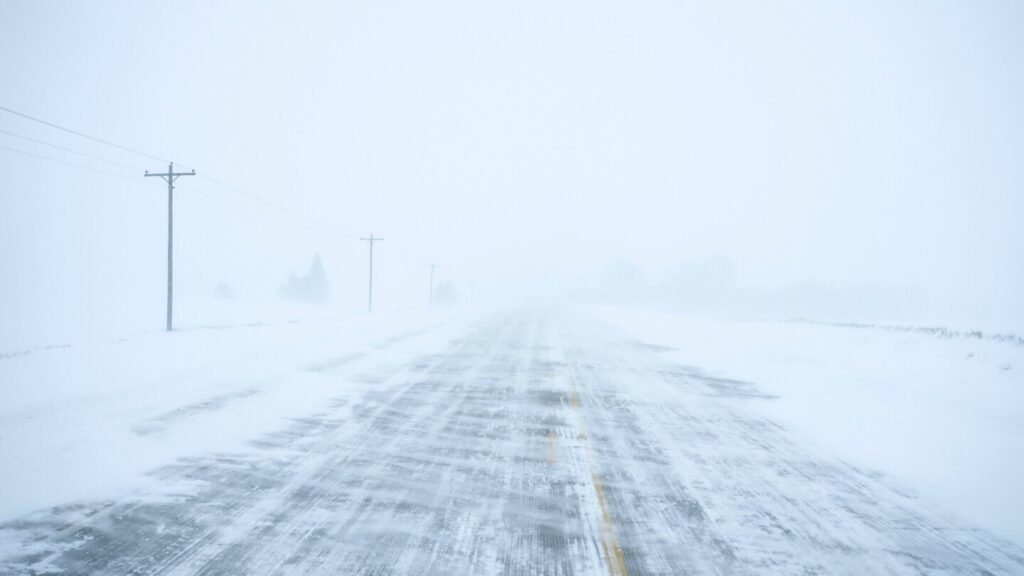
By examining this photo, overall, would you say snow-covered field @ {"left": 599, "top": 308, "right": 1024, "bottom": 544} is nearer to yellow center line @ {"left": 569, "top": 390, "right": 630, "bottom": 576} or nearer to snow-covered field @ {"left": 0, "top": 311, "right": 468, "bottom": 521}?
yellow center line @ {"left": 569, "top": 390, "right": 630, "bottom": 576}

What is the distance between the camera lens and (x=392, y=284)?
123188 millimetres

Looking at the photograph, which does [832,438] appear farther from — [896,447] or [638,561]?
[638,561]

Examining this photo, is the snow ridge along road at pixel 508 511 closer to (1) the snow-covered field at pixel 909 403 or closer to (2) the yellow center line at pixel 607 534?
(2) the yellow center line at pixel 607 534

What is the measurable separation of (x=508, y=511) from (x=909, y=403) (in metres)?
10.2

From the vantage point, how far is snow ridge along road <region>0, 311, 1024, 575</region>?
3859 millimetres

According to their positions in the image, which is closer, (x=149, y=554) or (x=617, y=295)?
(x=149, y=554)

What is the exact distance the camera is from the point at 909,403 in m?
10.4

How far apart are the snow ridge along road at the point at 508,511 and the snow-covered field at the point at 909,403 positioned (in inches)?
30.9

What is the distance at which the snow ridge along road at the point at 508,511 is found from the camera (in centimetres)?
386

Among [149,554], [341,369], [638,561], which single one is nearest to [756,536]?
[638,561]

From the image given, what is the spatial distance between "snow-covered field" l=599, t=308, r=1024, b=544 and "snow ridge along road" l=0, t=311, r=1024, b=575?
784mm

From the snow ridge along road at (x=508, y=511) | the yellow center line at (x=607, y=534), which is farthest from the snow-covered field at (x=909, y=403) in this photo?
the yellow center line at (x=607, y=534)

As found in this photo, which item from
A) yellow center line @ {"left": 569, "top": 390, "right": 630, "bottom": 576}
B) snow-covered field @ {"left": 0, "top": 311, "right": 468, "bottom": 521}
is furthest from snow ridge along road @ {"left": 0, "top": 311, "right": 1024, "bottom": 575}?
snow-covered field @ {"left": 0, "top": 311, "right": 468, "bottom": 521}

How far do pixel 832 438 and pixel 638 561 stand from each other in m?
5.54
